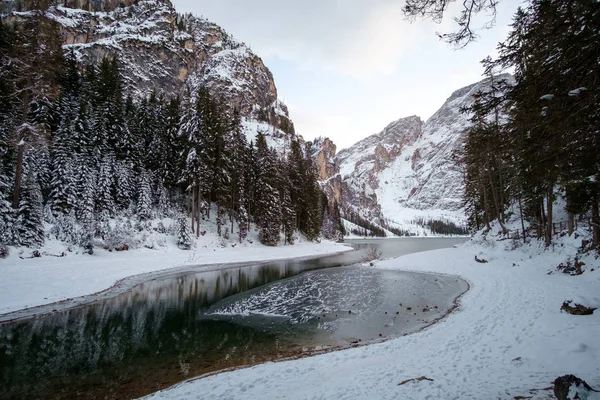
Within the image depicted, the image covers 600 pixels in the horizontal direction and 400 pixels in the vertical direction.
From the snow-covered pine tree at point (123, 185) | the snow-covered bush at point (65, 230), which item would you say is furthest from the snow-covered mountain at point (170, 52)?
the snow-covered bush at point (65, 230)

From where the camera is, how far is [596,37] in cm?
377

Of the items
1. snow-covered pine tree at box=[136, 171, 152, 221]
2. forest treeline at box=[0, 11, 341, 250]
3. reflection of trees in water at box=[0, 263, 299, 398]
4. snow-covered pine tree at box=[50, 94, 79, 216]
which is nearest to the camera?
reflection of trees in water at box=[0, 263, 299, 398]

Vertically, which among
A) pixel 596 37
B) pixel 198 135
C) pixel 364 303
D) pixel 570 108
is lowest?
pixel 364 303

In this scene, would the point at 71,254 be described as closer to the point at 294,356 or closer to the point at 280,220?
the point at 294,356

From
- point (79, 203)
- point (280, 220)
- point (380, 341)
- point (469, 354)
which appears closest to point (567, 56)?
point (469, 354)

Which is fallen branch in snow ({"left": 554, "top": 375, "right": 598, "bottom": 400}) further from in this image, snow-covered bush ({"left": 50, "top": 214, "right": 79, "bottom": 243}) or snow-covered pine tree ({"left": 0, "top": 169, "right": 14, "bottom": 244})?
snow-covered bush ({"left": 50, "top": 214, "right": 79, "bottom": 243})

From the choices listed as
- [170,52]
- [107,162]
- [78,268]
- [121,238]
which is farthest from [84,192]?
[170,52]

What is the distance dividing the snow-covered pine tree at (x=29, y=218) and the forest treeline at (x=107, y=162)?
7 centimetres

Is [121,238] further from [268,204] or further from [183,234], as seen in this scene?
[268,204]

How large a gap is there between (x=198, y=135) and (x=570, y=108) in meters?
37.8

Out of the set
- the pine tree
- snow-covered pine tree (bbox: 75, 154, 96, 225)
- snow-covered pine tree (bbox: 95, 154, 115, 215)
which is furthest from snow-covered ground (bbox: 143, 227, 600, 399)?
the pine tree

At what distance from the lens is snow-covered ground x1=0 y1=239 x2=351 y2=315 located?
1352cm

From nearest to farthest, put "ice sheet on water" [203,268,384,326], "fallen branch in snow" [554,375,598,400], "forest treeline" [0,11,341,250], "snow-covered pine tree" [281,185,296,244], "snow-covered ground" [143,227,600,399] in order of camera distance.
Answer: "fallen branch in snow" [554,375,598,400] → "snow-covered ground" [143,227,600,399] → "ice sheet on water" [203,268,384,326] → "forest treeline" [0,11,341,250] → "snow-covered pine tree" [281,185,296,244]

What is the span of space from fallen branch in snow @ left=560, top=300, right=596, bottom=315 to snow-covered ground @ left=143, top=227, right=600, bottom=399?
18cm
